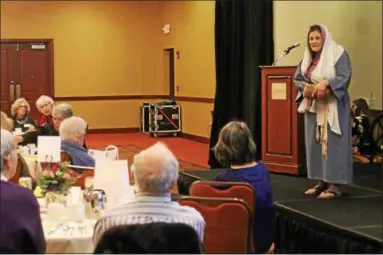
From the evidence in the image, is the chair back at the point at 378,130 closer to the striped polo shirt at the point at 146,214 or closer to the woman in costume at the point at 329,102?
the woman in costume at the point at 329,102

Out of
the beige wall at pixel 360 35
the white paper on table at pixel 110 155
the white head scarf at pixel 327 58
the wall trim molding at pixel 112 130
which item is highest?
the beige wall at pixel 360 35

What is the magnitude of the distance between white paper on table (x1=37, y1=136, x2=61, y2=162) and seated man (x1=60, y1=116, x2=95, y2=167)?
1027mm

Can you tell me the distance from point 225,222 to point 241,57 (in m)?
5.83

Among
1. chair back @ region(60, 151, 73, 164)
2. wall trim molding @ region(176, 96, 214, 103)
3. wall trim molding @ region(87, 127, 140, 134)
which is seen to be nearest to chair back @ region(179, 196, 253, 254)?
chair back @ region(60, 151, 73, 164)

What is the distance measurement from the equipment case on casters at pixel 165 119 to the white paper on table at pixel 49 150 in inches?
389

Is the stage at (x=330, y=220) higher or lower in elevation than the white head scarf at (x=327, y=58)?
lower

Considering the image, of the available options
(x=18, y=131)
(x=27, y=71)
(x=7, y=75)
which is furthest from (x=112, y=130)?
(x=18, y=131)

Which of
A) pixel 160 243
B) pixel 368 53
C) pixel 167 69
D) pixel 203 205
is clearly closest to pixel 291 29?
pixel 368 53

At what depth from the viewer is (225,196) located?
3.47m

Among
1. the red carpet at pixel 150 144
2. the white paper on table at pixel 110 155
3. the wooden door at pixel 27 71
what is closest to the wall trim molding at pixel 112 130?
the red carpet at pixel 150 144

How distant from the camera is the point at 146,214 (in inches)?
91.1

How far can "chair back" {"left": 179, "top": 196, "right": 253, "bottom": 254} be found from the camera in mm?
3070

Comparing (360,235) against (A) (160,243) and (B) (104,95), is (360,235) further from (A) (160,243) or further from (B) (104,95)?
(B) (104,95)

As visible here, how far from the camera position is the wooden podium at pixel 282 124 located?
6367 millimetres
